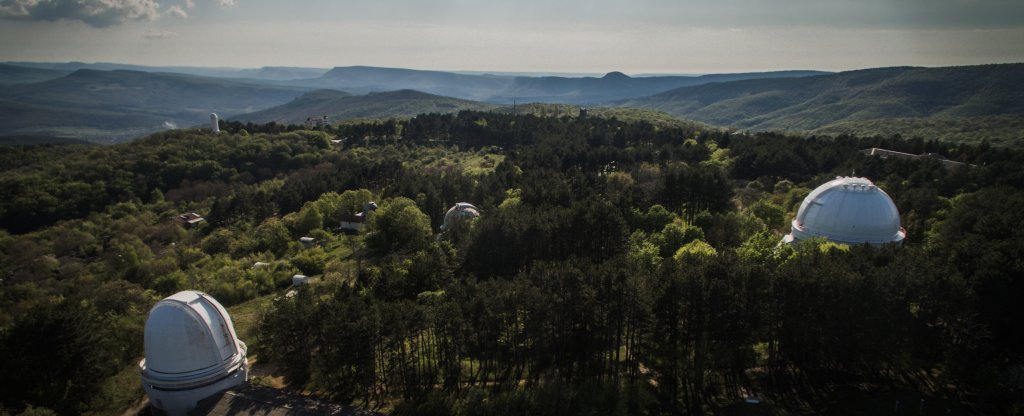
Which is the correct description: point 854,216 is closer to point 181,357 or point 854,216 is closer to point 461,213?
point 461,213

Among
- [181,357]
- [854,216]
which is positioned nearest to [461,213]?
[181,357]

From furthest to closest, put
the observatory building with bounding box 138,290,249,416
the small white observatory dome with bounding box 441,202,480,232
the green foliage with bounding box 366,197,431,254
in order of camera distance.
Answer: the small white observatory dome with bounding box 441,202,480,232 < the green foliage with bounding box 366,197,431,254 < the observatory building with bounding box 138,290,249,416

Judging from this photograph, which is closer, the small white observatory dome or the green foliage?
the green foliage

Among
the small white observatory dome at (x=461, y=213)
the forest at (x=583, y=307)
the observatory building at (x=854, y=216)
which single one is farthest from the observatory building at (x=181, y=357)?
the observatory building at (x=854, y=216)

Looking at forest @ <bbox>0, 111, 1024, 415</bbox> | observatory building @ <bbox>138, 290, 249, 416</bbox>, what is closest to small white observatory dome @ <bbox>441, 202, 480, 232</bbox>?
forest @ <bbox>0, 111, 1024, 415</bbox>

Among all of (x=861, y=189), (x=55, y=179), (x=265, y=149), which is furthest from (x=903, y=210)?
(x=55, y=179)

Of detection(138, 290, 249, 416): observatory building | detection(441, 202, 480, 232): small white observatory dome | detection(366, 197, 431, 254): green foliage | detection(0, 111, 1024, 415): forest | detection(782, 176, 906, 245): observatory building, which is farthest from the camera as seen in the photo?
detection(441, 202, 480, 232): small white observatory dome

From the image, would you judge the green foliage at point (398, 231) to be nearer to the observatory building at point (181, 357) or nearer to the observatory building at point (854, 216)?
the observatory building at point (181, 357)

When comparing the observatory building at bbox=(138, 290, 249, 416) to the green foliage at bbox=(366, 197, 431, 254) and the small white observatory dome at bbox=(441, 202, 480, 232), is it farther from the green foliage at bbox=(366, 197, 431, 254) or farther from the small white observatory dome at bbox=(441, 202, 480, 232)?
the small white observatory dome at bbox=(441, 202, 480, 232)
